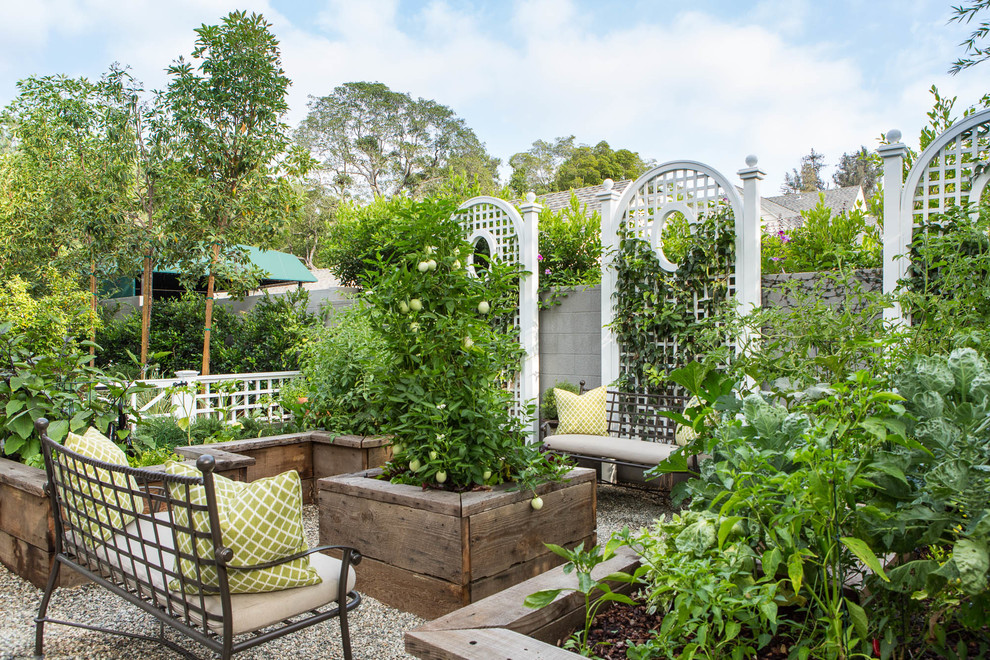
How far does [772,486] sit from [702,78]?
1806 cm

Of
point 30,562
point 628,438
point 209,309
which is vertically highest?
point 209,309

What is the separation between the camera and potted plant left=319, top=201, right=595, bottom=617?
2.61 metres

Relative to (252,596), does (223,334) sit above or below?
above

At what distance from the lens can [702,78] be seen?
17250mm

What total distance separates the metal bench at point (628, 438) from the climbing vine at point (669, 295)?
0.53 feet

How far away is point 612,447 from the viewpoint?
4719 millimetres

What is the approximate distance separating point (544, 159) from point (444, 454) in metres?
34.5

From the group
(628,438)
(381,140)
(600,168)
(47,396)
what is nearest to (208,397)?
(47,396)

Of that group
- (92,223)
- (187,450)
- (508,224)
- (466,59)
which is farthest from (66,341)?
(466,59)

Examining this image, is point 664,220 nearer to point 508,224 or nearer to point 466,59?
point 508,224

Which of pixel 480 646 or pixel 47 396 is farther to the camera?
pixel 47 396

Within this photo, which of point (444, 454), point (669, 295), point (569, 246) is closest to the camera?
point (444, 454)

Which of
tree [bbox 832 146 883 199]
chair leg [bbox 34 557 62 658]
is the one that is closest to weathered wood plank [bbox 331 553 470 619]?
chair leg [bbox 34 557 62 658]

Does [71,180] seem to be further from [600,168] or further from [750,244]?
[600,168]
